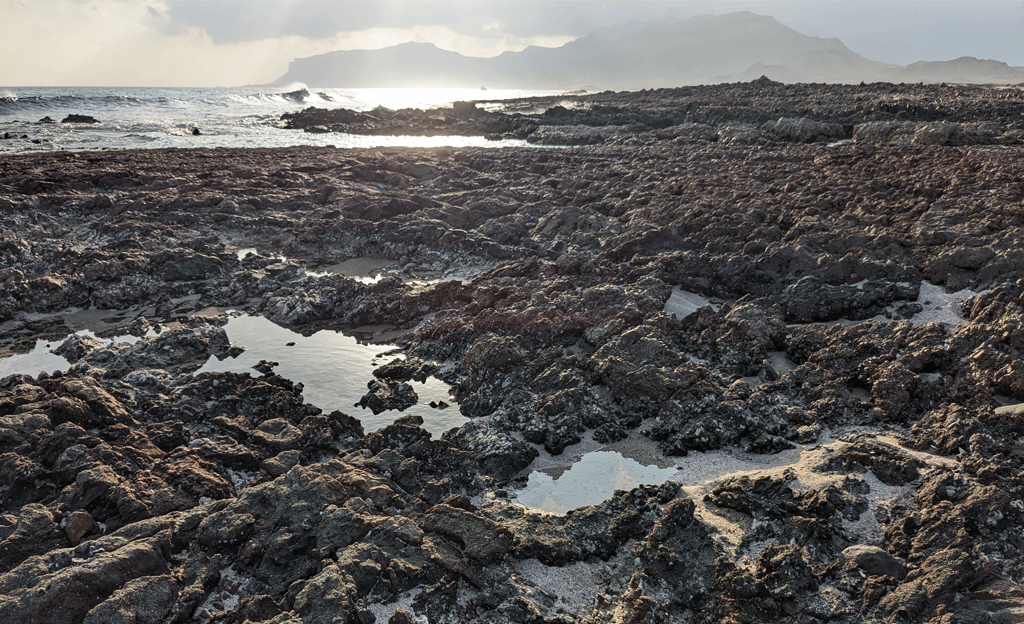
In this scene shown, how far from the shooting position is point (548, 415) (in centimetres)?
593

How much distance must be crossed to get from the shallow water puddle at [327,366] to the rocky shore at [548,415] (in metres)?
0.27

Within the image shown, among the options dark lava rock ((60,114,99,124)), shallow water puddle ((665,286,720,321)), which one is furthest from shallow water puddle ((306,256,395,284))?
dark lava rock ((60,114,99,124))

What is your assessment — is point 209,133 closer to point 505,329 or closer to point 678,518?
point 505,329

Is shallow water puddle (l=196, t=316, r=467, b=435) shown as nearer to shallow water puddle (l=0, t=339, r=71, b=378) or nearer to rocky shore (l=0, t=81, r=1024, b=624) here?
rocky shore (l=0, t=81, r=1024, b=624)

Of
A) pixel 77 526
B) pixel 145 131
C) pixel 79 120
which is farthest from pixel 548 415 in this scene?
pixel 79 120

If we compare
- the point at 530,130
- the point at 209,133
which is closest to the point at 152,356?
the point at 530,130

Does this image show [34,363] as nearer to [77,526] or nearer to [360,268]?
[77,526]

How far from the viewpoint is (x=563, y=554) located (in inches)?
165

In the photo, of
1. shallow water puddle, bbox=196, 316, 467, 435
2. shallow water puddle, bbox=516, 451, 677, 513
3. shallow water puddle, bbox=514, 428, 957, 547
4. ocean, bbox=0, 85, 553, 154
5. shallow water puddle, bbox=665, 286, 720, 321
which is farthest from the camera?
ocean, bbox=0, 85, 553, 154

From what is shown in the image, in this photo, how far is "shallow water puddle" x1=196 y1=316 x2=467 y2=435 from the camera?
6344 mm

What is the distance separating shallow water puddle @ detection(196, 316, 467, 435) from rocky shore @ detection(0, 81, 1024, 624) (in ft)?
0.88

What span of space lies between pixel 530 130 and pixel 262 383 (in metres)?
Answer: 33.2

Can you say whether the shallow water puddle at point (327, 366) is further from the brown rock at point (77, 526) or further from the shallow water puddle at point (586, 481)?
the brown rock at point (77, 526)

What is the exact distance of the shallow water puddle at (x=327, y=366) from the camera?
20.8ft
